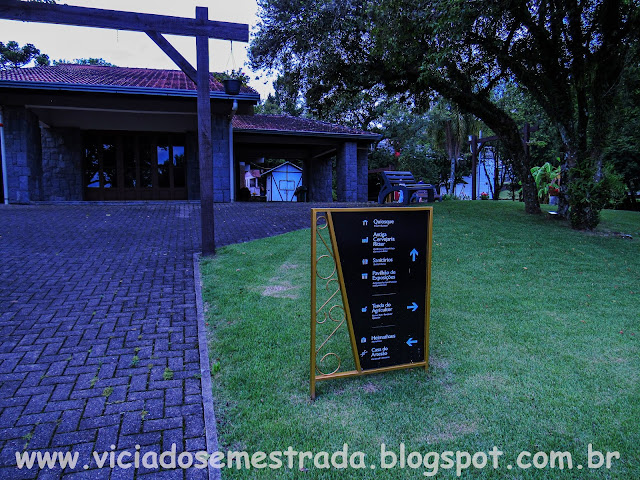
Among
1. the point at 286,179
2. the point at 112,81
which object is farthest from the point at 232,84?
the point at 286,179

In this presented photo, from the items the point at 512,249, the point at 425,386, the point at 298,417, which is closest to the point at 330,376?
the point at 298,417

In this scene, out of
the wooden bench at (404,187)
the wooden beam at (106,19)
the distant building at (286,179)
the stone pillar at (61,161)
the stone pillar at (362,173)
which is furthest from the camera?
the distant building at (286,179)

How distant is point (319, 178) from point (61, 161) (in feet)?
38.6

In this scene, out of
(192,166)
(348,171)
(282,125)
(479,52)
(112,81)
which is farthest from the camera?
(282,125)

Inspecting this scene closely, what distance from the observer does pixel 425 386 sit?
306 cm

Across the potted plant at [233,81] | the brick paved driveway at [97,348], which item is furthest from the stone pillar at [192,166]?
the brick paved driveway at [97,348]

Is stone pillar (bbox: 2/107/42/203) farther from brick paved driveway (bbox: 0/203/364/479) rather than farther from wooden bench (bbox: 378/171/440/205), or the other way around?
wooden bench (bbox: 378/171/440/205)

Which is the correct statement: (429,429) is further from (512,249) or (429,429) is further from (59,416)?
(512,249)

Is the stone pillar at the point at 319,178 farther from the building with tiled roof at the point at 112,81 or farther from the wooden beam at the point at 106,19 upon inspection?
the wooden beam at the point at 106,19

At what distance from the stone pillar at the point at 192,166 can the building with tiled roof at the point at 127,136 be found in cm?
4

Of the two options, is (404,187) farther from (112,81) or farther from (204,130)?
(112,81)

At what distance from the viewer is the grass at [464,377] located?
243 cm

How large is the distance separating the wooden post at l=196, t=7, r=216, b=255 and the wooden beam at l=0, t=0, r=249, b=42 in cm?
15

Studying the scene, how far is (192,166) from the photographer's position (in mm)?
16828
